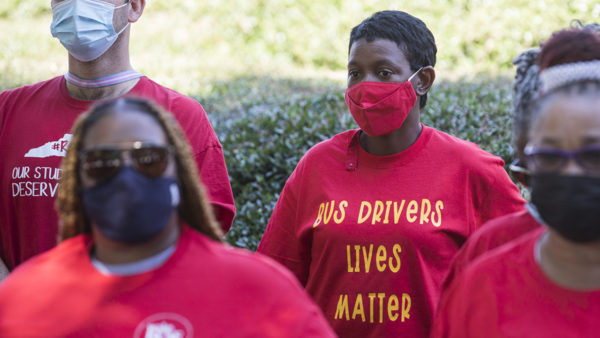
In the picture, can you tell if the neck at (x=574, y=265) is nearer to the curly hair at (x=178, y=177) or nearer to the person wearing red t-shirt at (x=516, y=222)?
the person wearing red t-shirt at (x=516, y=222)

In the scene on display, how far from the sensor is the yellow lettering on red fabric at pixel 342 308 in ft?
11.5

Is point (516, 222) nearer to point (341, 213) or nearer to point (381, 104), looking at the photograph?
point (341, 213)

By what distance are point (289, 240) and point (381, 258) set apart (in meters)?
0.52

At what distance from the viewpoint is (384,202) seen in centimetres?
353

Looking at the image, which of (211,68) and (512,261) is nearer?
(512,261)

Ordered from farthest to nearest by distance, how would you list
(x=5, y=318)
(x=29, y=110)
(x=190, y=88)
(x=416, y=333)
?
(x=190, y=88) → (x=29, y=110) → (x=416, y=333) → (x=5, y=318)

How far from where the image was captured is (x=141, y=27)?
16500 mm

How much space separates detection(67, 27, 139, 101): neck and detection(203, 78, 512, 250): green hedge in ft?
9.71

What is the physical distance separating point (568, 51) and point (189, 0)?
1459cm

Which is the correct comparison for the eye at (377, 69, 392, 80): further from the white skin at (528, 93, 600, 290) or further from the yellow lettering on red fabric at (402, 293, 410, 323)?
the white skin at (528, 93, 600, 290)

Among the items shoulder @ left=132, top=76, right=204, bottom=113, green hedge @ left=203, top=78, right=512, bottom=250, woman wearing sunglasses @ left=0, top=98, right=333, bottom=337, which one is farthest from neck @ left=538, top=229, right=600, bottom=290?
green hedge @ left=203, top=78, right=512, bottom=250

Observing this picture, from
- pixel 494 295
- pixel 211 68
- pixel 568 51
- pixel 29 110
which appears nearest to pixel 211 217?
pixel 494 295

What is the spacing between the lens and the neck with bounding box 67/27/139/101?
3.68 m

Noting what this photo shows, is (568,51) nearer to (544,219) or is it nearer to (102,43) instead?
(544,219)
